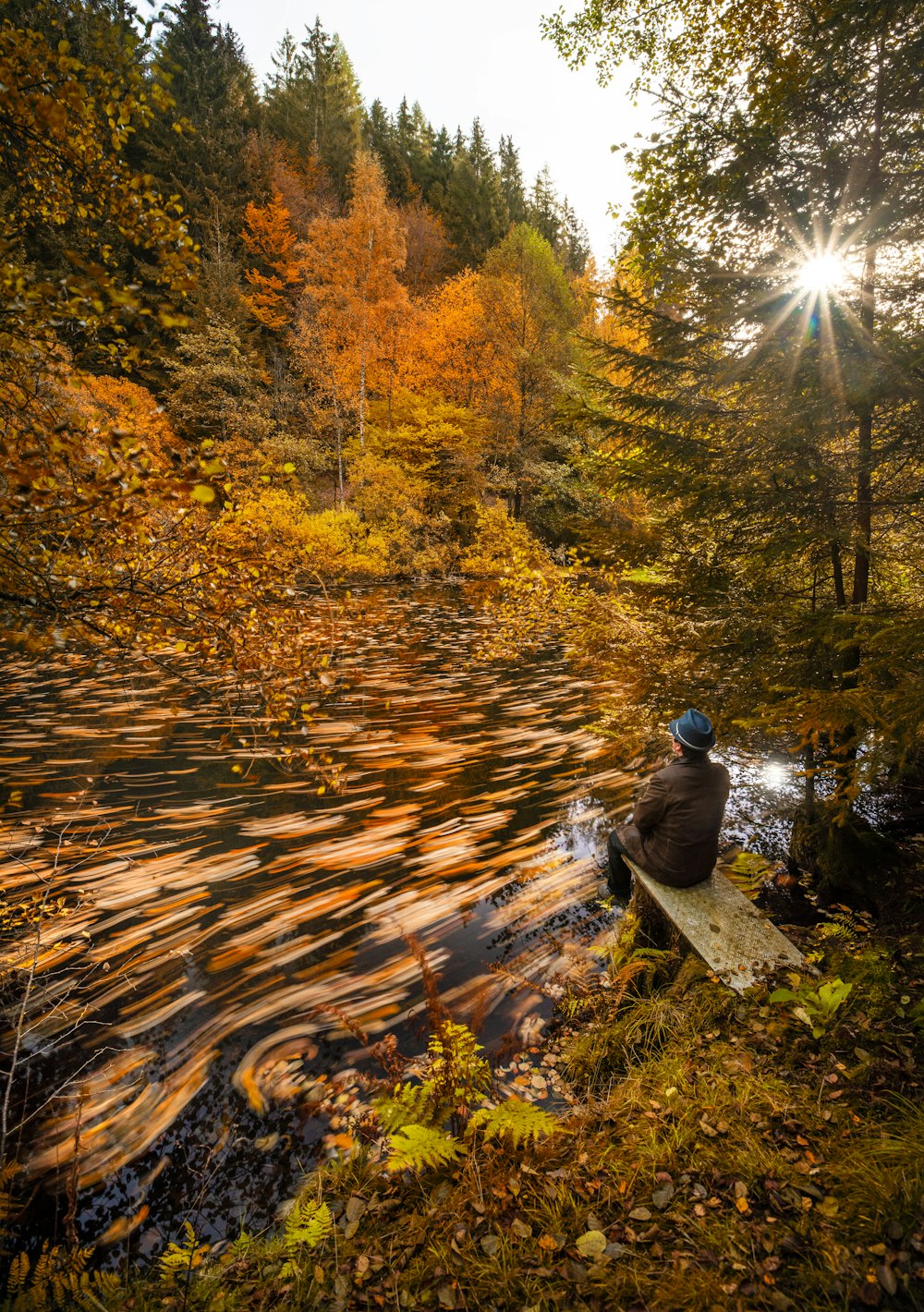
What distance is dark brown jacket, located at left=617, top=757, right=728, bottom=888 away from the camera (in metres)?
4.34

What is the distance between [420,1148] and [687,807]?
2.83 m

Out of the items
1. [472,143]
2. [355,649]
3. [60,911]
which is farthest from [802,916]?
[472,143]

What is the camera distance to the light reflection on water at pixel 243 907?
3377mm

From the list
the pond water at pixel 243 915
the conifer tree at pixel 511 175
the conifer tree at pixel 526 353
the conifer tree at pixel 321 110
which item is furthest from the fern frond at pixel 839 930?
the conifer tree at pixel 511 175

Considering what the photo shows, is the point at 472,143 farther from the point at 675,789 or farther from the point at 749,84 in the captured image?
the point at 675,789

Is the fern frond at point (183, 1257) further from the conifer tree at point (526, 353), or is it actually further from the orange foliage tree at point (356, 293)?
the conifer tree at point (526, 353)

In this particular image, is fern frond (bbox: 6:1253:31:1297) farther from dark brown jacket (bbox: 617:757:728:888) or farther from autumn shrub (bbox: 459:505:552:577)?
autumn shrub (bbox: 459:505:552:577)

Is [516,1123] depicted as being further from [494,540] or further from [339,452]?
[339,452]

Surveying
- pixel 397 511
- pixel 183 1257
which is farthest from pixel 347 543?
pixel 183 1257

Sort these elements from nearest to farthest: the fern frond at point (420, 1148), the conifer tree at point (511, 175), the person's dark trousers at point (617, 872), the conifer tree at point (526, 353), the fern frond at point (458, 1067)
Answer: the fern frond at point (420, 1148) → the fern frond at point (458, 1067) → the person's dark trousers at point (617, 872) → the conifer tree at point (526, 353) → the conifer tree at point (511, 175)

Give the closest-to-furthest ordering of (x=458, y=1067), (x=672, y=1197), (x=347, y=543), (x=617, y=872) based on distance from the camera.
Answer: (x=672, y=1197) → (x=458, y=1067) → (x=617, y=872) → (x=347, y=543)

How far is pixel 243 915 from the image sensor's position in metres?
5.18

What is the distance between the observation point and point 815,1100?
274cm

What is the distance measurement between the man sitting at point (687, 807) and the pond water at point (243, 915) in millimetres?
1125
